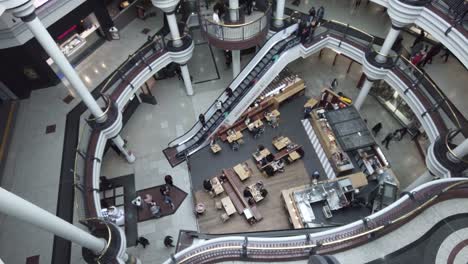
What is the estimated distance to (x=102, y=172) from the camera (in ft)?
61.0

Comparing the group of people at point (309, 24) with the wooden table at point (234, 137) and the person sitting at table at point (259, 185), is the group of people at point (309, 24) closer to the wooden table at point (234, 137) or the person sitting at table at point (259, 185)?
the wooden table at point (234, 137)

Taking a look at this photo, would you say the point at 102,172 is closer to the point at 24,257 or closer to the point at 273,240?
the point at 24,257

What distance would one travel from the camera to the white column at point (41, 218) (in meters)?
7.19

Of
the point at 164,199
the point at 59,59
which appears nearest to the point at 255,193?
the point at 164,199

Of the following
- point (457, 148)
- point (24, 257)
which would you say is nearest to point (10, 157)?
point (24, 257)

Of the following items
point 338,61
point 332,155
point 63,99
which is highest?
point 63,99

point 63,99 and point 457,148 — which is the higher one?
point 63,99

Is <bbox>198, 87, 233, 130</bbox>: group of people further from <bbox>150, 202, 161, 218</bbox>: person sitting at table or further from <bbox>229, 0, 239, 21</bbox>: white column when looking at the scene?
<bbox>150, 202, 161, 218</bbox>: person sitting at table

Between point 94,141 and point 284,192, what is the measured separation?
9.65 m

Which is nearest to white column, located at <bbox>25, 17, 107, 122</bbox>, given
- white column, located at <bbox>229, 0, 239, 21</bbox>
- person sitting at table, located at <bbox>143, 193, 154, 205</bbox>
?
person sitting at table, located at <bbox>143, 193, 154, 205</bbox>

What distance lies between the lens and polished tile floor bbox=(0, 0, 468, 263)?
563 inches

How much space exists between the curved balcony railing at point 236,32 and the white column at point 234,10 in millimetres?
694

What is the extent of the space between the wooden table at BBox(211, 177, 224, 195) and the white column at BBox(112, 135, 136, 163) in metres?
4.85

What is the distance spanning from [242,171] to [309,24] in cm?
900
